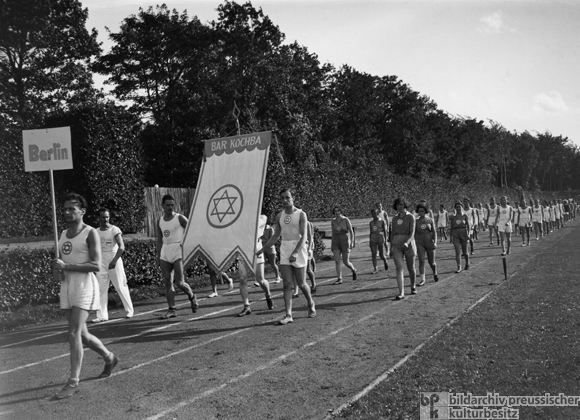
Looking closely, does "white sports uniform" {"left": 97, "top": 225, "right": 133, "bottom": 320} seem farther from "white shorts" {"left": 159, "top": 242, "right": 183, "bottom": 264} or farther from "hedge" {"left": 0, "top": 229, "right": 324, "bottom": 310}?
"hedge" {"left": 0, "top": 229, "right": 324, "bottom": 310}

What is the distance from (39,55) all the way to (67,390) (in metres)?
27.9

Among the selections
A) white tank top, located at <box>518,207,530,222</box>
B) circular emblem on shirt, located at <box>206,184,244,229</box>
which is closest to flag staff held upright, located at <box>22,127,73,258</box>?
circular emblem on shirt, located at <box>206,184,244,229</box>

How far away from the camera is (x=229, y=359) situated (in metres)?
7.21

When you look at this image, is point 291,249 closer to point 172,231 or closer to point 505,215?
point 172,231

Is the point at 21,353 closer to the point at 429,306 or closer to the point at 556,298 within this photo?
the point at 429,306

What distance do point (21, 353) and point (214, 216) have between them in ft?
13.1

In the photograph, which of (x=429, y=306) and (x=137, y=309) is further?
(x=137, y=309)

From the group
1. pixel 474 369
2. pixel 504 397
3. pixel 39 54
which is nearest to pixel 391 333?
pixel 474 369

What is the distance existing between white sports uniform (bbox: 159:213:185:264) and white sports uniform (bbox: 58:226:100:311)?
3.87 metres

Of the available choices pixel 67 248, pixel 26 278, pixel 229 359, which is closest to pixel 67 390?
pixel 67 248

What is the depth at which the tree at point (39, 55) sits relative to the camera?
1059 inches

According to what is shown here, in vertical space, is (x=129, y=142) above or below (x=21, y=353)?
above

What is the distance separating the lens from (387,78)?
5928 cm

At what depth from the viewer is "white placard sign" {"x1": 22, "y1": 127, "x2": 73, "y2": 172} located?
28.7 feet
